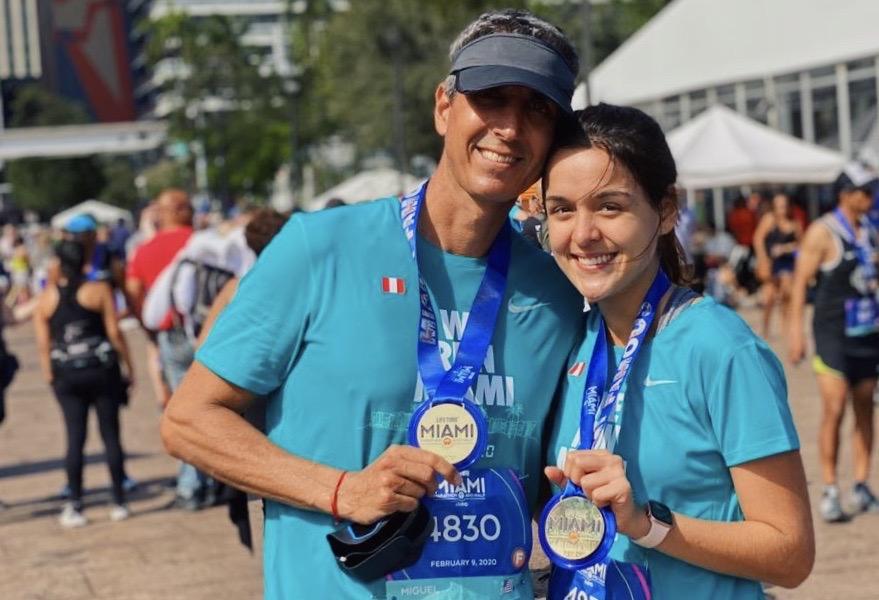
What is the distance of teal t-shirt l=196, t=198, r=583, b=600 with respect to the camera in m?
2.87

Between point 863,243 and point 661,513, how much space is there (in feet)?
24.3

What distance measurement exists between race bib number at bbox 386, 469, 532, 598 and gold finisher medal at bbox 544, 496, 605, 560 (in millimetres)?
166

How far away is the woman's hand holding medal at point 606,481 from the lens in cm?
263

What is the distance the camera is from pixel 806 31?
2931 centimetres

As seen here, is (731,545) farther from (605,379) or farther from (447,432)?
(447,432)

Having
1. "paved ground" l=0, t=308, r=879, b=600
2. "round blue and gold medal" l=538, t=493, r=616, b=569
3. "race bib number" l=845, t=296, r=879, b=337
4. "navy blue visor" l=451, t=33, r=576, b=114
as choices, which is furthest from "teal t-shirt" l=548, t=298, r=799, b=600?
"race bib number" l=845, t=296, r=879, b=337

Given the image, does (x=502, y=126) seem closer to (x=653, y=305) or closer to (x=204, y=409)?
(x=653, y=305)

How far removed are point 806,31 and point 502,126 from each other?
90.8ft

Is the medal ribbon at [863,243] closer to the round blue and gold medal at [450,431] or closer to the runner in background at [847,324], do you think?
the runner in background at [847,324]

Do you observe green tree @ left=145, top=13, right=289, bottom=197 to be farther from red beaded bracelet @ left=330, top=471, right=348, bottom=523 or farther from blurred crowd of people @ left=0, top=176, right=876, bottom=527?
red beaded bracelet @ left=330, top=471, right=348, bottom=523

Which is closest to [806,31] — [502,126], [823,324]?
[823,324]

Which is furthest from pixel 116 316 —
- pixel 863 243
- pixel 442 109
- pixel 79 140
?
pixel 79 140

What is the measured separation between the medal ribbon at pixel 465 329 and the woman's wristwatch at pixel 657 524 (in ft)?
1.32

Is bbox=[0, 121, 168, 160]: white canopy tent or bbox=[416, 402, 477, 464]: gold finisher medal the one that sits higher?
bbox=[0, 121, 168, 160]: white canopy tent
